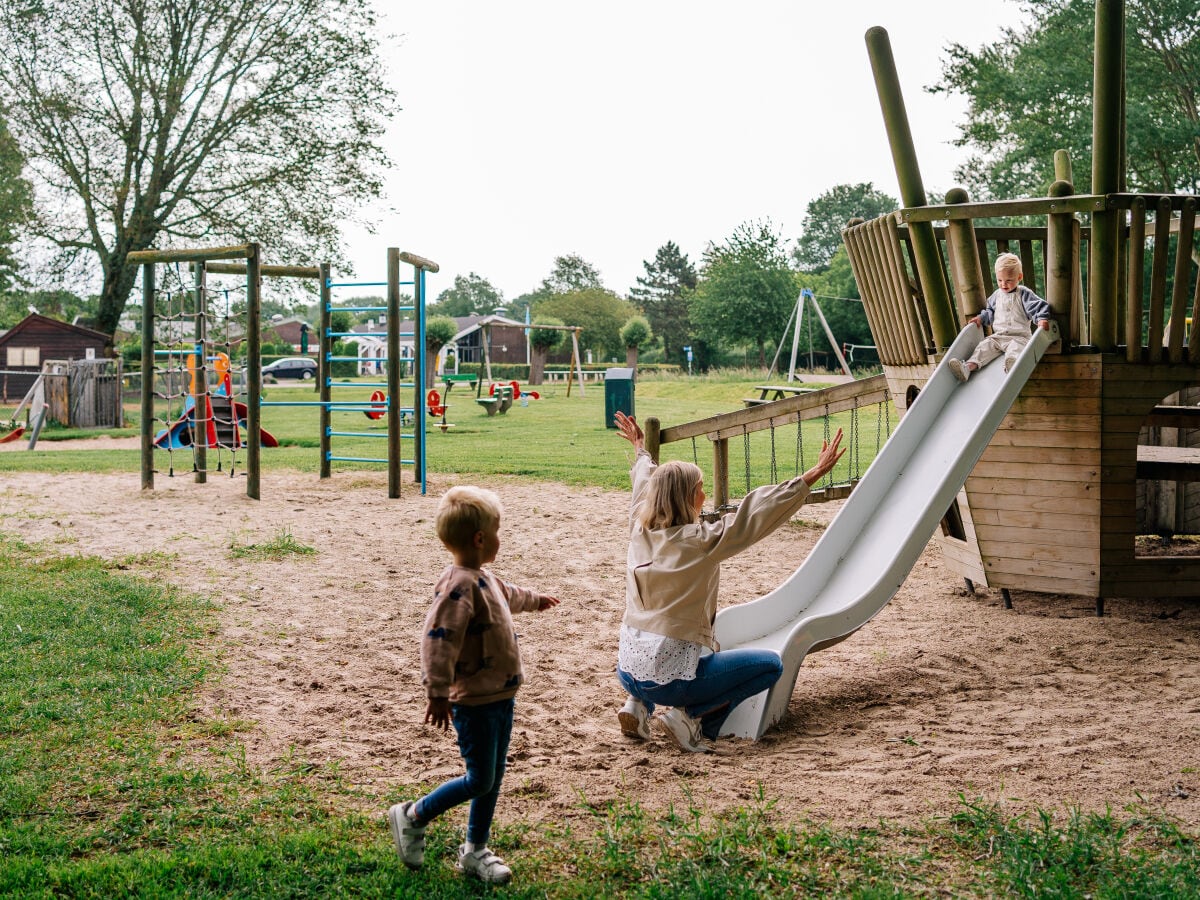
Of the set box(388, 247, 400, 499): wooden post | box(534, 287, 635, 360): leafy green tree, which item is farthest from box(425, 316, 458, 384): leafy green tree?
box(534, 287, 635, 360): leafy green tree

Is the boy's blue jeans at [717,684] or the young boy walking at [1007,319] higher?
the young boy walking at [1007,319]

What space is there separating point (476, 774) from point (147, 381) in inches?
444

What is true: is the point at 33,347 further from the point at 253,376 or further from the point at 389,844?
the point at 389,844

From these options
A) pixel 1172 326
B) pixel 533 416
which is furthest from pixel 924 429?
pixel 533 416

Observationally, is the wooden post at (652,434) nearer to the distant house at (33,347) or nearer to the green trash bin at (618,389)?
the green trash bin at (618,389)

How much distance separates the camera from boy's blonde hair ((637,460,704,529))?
173 inches

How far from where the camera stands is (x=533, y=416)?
27828 millimetres

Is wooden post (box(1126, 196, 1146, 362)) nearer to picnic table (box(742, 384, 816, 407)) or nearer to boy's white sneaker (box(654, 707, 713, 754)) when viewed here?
boy's white sneaker (box(654, 707, 713, 754))

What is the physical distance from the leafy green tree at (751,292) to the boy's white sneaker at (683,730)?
165 feet

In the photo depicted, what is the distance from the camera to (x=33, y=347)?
41906 millimetres

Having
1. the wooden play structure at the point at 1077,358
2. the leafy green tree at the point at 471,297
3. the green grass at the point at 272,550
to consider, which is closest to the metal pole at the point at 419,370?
the green grass at the point at 272,550

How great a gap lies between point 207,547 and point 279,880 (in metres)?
6.56

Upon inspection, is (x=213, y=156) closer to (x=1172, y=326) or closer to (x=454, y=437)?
(x=454, y=437)

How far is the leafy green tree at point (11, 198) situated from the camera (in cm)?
3103
